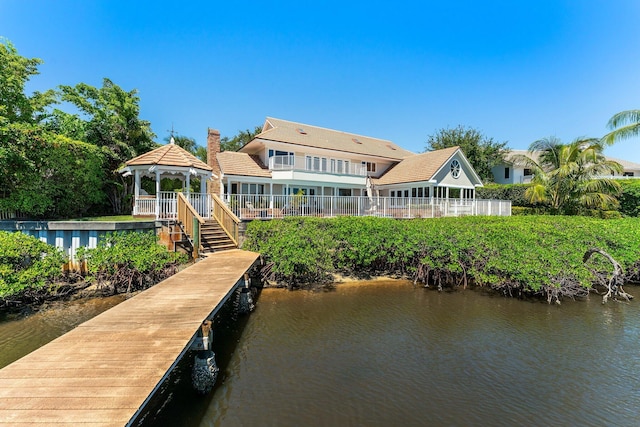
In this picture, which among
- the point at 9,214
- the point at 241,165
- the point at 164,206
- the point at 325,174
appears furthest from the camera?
the point at 325,174

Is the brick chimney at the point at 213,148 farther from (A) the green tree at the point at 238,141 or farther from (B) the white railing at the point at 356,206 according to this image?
(A) the green tree at the point at 238,141

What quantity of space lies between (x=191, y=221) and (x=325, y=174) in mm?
13138

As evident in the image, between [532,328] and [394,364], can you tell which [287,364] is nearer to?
[394,364]

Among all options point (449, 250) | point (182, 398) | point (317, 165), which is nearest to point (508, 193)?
point (317, 165)

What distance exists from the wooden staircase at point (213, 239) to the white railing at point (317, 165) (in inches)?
364

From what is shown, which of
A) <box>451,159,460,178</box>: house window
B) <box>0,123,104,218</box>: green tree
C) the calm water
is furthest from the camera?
<box>451,159,460,178</box>: house window

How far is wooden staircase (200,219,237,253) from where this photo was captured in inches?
445

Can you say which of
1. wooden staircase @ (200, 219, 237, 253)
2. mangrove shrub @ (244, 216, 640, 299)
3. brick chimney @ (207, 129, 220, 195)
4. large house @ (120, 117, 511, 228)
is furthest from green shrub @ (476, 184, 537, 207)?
wooden staircase @ (200, 219, 237, 253)

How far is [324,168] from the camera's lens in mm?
23203

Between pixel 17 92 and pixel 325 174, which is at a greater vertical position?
pixel 17 92

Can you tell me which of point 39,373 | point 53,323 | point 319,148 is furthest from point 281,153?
point 39,373

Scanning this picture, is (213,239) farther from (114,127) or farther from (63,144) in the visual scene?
(114,127)

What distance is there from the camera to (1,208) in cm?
1231

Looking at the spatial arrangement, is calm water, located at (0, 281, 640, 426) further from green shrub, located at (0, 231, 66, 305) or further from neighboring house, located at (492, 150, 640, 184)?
neighboring house, located at (492, 150, 640, 184)
